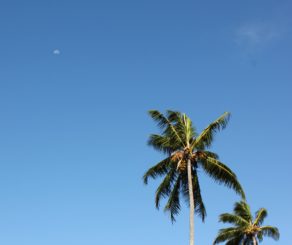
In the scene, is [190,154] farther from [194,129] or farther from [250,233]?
[250,233]

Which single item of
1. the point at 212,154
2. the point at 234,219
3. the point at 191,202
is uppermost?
the point at 234,219

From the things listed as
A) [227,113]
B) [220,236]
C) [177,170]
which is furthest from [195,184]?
[220,236]

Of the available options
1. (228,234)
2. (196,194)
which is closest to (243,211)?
(228,234)

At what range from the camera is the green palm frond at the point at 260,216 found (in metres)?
52.7

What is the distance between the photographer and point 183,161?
33.3 meters

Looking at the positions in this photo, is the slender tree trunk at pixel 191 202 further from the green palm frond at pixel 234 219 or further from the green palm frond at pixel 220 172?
the green palm frond at pixel 234 219

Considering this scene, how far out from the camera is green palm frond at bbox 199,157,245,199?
110 ft

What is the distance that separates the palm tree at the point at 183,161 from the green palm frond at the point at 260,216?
64.2ft

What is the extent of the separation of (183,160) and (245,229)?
22.0 m

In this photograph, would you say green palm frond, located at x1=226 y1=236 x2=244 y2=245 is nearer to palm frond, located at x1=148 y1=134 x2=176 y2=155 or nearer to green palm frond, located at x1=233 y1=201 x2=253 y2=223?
green palm frond, located at x1=233 y1=201 x2=253 y2=223

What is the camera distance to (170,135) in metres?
34.4

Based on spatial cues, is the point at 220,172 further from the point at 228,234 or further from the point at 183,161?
the point at 228,234

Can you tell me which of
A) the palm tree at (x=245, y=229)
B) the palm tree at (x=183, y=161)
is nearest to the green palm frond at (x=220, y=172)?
the palm tree at (x=183, y=161)

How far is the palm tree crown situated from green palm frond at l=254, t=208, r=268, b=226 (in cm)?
1966
